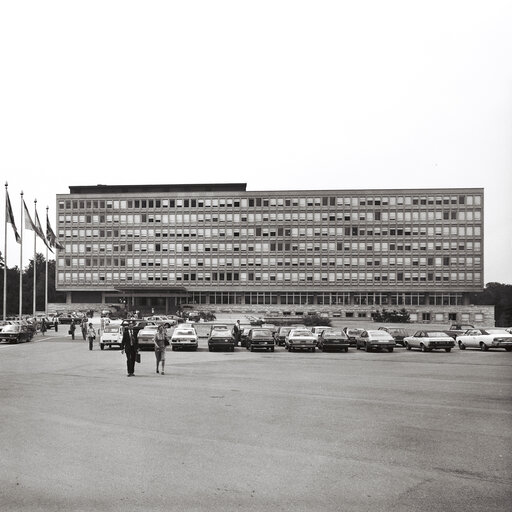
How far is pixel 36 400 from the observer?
1415 cm

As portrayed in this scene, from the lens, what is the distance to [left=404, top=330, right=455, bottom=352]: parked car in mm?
35625

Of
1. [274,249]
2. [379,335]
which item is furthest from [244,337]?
[274,249]

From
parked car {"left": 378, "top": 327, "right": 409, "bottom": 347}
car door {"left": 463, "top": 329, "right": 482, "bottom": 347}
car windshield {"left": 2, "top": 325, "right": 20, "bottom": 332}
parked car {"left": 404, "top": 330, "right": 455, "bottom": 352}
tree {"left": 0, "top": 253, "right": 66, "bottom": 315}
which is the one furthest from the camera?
tree {"left": 0, "top": 253, "right": 66, "bottom": 315}

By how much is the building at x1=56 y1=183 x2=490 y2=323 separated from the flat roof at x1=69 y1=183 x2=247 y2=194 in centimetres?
91

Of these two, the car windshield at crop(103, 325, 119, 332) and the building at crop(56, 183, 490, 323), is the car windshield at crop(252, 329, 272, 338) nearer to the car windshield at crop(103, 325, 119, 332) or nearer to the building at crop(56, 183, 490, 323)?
the car windshield at crop(103, 325, 119, 332)

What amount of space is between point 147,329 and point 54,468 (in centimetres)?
3135

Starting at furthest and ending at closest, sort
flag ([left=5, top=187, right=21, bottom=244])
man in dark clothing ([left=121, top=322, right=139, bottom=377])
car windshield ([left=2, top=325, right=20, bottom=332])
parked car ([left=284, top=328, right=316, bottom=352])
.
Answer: flag ([left=5, top=187, right=21, bottom=244]) < car windshield ([left=2, top=325, right=20, bottom=332]) < parked car ([left=284, top=328, right=316, bottom=352]) < man in dark clothing ([left=121, top=322, right=139, bottom=377])

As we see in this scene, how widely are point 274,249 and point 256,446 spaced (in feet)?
358

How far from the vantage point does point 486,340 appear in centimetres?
3662

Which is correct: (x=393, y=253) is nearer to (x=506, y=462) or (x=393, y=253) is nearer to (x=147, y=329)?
(x=147, y=329)

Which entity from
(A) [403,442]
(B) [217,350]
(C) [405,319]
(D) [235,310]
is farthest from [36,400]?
(D) [235,310]

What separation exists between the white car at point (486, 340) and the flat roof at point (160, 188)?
8667cm

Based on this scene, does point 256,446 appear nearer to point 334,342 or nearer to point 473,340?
point 334,342

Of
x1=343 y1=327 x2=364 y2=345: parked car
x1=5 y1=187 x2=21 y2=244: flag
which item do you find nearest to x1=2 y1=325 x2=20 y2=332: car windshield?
x1=5 y1=187 x2=21 y2=244: flag
